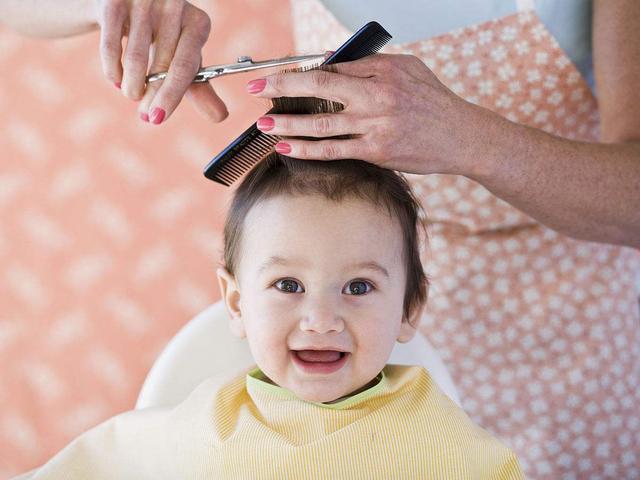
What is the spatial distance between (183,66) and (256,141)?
0.14m

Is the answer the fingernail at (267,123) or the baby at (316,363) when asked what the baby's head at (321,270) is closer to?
the baby at (316,363)

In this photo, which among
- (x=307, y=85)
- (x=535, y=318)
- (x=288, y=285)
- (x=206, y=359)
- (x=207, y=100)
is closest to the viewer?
(x=307, y=85)

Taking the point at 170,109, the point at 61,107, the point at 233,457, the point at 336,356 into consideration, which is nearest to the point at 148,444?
the point at 233,457

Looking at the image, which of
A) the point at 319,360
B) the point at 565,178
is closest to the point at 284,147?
the point at 319,360

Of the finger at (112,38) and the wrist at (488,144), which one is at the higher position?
the finger at (112,38)

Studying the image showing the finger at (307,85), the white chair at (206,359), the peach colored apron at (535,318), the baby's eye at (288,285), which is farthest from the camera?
the peach colored apron at (535,318)

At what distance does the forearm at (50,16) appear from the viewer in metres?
1.10

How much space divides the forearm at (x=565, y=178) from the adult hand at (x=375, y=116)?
0.28 feet

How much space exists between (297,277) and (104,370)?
1.09 meters

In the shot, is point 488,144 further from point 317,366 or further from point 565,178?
point 317,366

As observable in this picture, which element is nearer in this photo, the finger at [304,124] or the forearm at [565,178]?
the finger at [304,124]

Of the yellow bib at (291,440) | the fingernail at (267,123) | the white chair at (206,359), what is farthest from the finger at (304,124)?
the white chair at (206,359)

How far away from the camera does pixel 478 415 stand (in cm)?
122

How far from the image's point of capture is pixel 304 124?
30.0 inches
